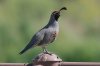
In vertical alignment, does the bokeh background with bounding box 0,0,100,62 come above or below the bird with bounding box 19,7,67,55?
above

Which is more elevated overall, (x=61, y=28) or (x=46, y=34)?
(x=61, y=28)

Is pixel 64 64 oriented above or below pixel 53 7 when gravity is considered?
below

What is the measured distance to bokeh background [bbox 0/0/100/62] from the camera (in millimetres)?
9398

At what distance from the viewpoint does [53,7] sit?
12102mm

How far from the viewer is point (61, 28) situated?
11.1 m

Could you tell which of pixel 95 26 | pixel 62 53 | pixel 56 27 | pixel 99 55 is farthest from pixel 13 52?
pixel 56 27

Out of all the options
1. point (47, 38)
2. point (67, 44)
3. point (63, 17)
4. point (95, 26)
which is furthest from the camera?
point (63, 17)

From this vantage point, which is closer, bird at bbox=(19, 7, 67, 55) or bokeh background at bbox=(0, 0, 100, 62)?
bird at bbox=(19, 7, 67, 55)

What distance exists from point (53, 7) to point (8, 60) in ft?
10.9

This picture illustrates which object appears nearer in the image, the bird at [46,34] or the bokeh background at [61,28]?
the bird at [46,34]

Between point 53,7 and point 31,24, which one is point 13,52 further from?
point 53,7

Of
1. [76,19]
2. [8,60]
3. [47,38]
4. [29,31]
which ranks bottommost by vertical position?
[47,38]

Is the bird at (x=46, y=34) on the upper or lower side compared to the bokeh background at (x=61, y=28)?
lower

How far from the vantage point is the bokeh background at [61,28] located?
940 cm
